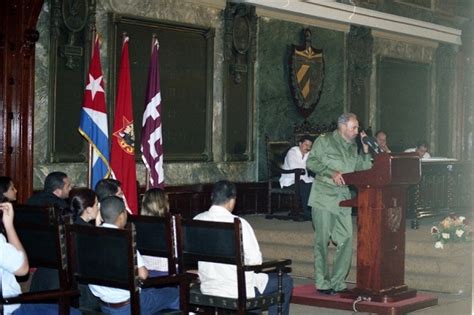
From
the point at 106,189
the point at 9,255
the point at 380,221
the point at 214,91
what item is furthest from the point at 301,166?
the point at 9,255

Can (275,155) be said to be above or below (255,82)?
below

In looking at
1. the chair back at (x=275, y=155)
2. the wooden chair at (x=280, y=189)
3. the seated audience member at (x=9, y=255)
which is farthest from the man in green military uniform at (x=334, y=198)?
the chair back at (x=275, y=155)

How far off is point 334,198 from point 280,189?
4820 mm

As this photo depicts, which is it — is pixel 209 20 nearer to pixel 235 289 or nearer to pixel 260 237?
pixel 260 237

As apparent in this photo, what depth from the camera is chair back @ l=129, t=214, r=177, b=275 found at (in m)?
6.46

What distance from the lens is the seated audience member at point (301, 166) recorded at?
12.9 metres

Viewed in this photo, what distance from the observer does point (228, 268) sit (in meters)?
6.59

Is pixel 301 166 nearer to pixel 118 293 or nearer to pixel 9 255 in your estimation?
pixel 118 293

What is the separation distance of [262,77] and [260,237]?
3.58 metres

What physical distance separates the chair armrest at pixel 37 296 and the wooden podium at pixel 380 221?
10.9 feet

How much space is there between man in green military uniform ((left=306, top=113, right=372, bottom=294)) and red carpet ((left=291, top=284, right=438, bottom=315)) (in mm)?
238

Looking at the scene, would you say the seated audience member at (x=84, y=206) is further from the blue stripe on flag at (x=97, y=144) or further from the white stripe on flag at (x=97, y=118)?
the white stripe on flag at (x=97, y=118)

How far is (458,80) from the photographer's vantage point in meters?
20.3

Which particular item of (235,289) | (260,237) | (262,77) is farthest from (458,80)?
(235,289)
